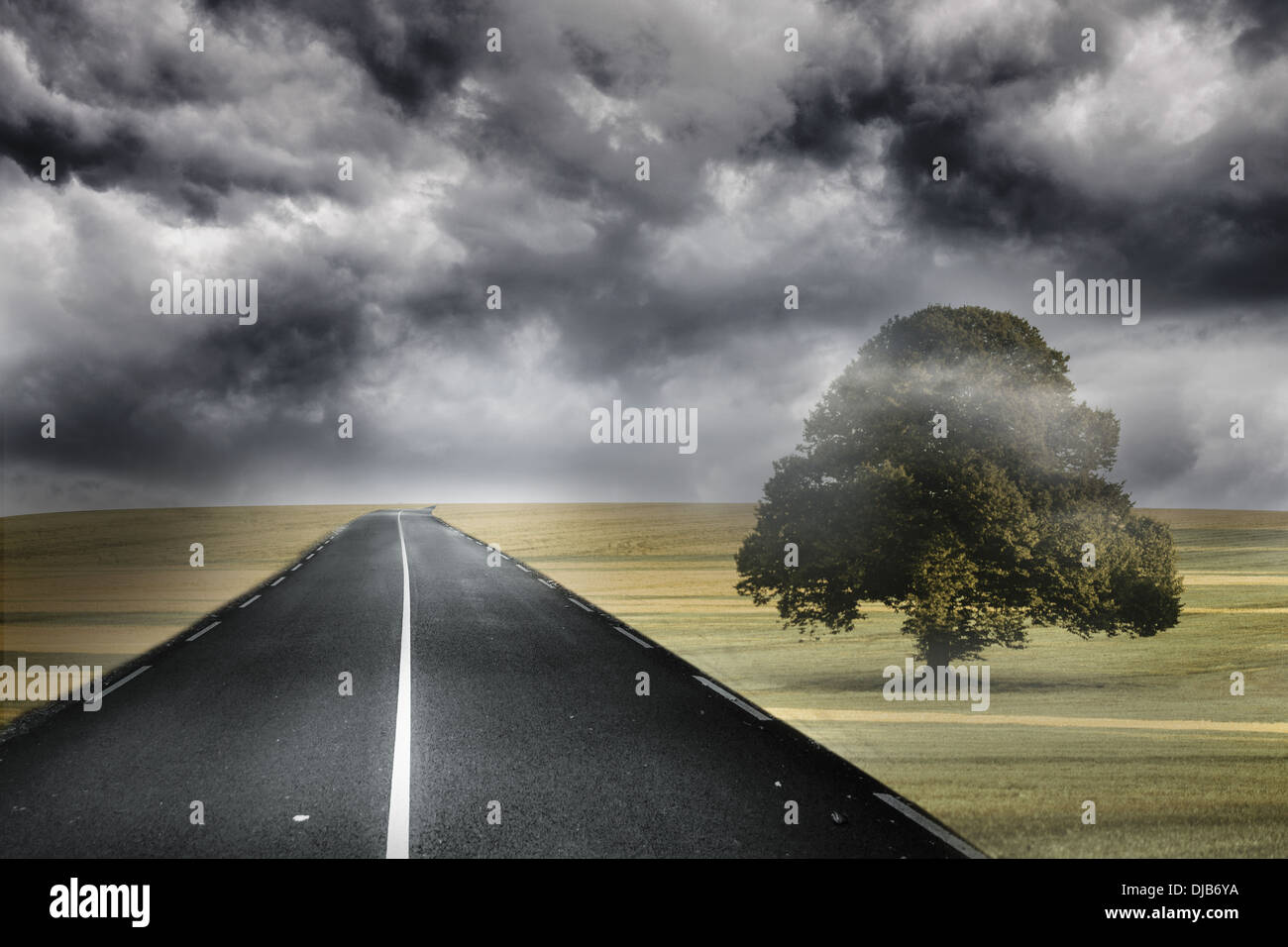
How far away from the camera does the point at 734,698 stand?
9602 millimetres

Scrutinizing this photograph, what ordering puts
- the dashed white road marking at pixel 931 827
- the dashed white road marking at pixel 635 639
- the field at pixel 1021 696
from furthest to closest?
the dashed white road marking at pixel 635 639 → the field at pixel 1021 696 → the dashed white road marking at pixel 931 827

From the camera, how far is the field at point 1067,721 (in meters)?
5.52

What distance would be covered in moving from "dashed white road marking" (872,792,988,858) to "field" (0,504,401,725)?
9.38 m

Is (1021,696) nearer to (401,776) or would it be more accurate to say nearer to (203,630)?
(401,776)

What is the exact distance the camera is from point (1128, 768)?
698 cm

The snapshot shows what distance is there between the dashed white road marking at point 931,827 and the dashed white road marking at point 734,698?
2.72 m

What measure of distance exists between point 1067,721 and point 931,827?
16.9ft

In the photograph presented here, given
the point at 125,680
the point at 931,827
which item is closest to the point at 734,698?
the point at 931,827

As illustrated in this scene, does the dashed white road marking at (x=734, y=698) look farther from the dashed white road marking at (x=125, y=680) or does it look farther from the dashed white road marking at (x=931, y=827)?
the dashed white road marking at (x=125, y=680)

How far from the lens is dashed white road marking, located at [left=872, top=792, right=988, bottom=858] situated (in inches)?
193

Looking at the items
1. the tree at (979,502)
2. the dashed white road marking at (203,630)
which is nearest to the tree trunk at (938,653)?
the tree at (979,502)

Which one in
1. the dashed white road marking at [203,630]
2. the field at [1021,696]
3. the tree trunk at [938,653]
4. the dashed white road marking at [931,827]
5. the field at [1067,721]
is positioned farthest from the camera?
the dashed white road marking at [203,630]

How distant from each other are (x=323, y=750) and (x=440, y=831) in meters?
2.53
